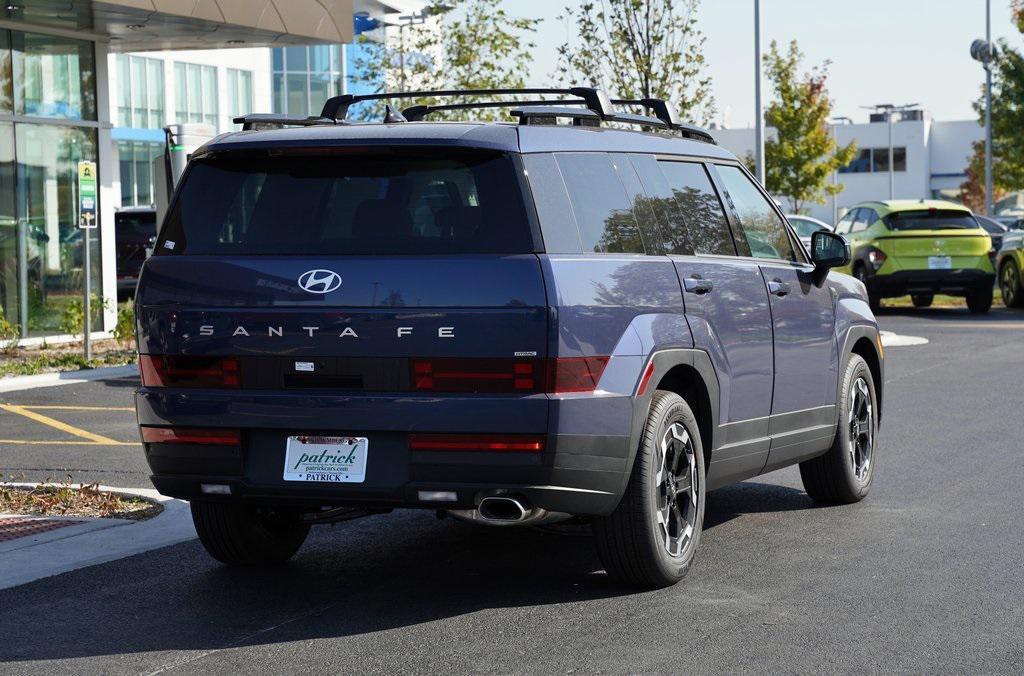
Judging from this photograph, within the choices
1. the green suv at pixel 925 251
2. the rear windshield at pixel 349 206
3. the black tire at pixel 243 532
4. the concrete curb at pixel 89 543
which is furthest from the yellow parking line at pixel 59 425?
the green suv at pixel 925 251

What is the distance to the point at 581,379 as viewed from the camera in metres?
6.20

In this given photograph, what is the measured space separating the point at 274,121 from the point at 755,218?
2487 mm

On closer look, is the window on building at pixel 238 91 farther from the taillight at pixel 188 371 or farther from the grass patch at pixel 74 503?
the taillight at pixel 188 371

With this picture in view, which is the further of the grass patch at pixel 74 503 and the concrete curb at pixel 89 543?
the grass patch at pixel 74 503

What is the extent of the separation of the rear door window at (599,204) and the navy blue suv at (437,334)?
0.04 feet

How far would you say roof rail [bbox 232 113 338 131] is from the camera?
7164 millimetres

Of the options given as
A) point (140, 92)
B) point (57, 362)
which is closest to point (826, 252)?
point (57, 362)

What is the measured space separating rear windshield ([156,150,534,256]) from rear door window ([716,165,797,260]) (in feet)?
6.67

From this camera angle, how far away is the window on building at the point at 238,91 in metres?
53.1

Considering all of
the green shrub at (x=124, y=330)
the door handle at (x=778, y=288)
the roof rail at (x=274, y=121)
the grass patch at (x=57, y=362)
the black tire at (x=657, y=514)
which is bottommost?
the grass patch at (x=57, y=362)

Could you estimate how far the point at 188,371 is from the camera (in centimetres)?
655

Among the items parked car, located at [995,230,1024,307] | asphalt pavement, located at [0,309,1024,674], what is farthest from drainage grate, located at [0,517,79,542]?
parked car, located at [995,230,1024,307]

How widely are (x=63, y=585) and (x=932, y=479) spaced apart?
524 cm

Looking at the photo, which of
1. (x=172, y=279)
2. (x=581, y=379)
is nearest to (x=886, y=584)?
(x=581, y=379)
